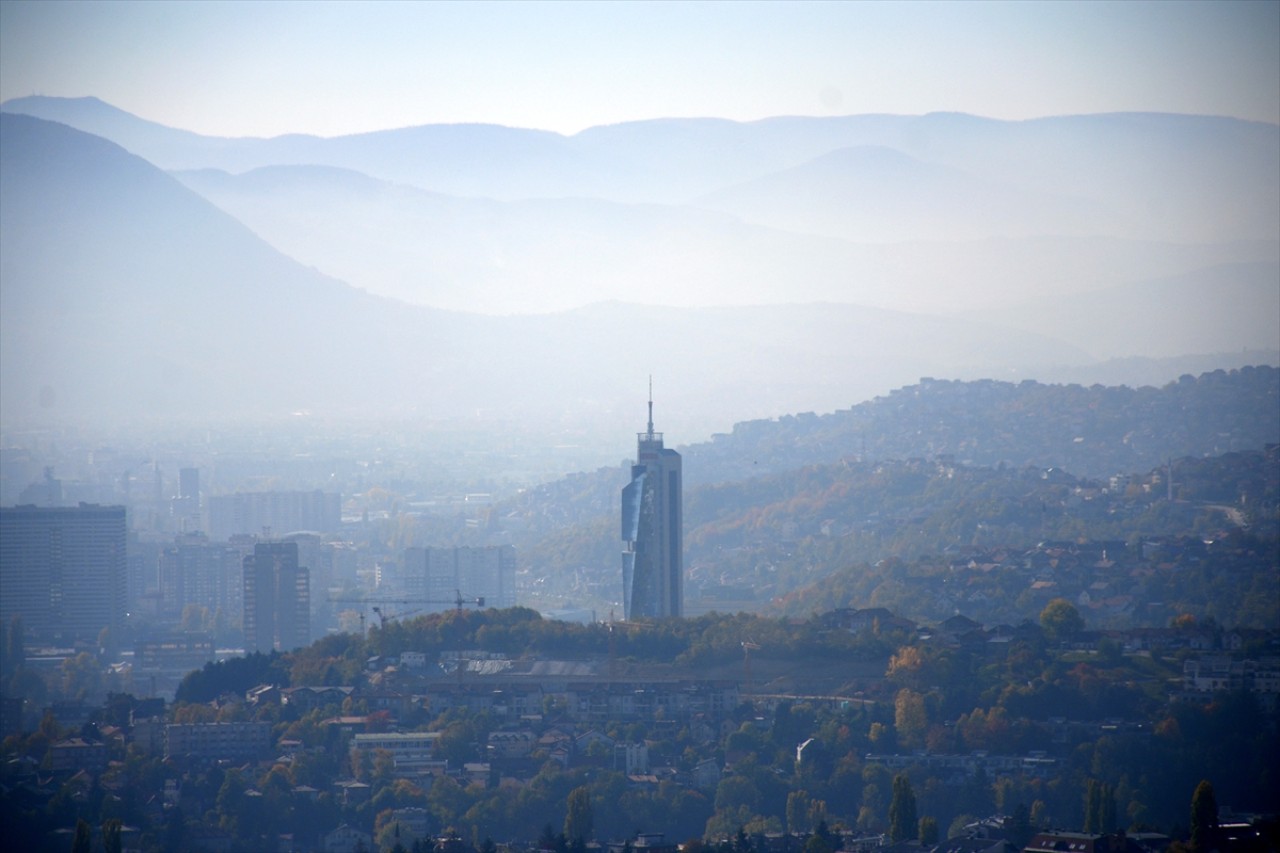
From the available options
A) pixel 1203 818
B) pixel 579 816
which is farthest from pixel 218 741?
pixel 1203 818

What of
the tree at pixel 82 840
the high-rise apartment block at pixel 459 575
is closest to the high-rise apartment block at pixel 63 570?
the high-rise apartment block at pixel 459 575

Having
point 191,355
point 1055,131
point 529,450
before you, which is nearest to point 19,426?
point 529,450

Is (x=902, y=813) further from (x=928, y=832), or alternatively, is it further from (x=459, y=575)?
(x=459, y=575)

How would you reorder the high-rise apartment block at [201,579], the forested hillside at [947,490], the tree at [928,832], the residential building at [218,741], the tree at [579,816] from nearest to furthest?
the tree at [928,832] < the tree at [579,816] < the residential building at [218,741] < the high-rise apartment block at [201,579] < the forested hillside at [947,490]

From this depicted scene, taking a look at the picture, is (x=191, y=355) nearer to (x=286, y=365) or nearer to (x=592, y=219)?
(x=286, y=365)

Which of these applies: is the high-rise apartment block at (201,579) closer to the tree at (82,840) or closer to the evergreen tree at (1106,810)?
the tree at (82,840)

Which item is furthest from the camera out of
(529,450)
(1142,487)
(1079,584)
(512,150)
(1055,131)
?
(512,150)
